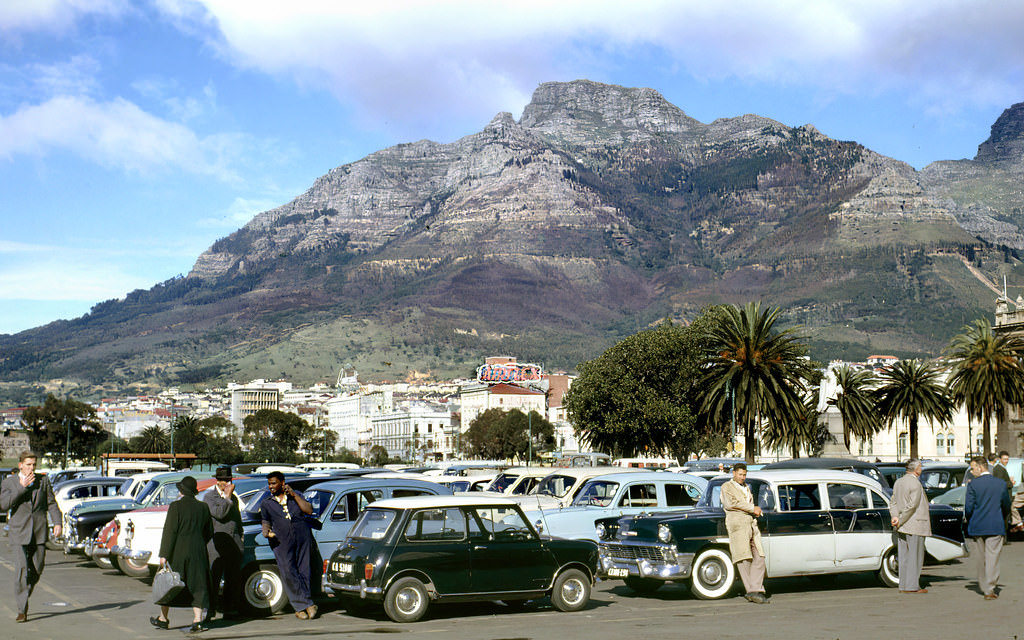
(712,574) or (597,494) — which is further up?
(597,494)

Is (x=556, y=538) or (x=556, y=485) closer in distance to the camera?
(x=556, y=538)

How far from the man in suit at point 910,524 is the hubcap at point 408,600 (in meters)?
7.84

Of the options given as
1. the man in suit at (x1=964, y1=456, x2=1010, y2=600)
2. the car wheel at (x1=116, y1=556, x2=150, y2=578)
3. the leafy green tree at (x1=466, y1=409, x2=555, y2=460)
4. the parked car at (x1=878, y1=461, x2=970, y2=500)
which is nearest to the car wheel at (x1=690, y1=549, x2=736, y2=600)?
the man in suit at (x1=964, y1=456, x2=1010, y2=600)

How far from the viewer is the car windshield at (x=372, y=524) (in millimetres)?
15336

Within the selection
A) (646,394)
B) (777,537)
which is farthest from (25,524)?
(646,394)

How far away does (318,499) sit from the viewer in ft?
59.2

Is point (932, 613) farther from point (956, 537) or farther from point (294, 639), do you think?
point (294, 639)

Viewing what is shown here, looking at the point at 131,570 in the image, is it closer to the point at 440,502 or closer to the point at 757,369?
the point at 440,502

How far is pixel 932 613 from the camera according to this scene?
15.7m

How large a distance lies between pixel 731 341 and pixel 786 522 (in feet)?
86.8

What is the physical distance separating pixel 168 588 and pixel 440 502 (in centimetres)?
389

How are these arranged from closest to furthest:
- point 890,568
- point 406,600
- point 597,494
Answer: point 406,600 < point 890,568 < point 597,494

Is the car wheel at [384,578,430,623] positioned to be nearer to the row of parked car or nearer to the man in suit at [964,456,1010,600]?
the row of parked car

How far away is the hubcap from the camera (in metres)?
15.1
